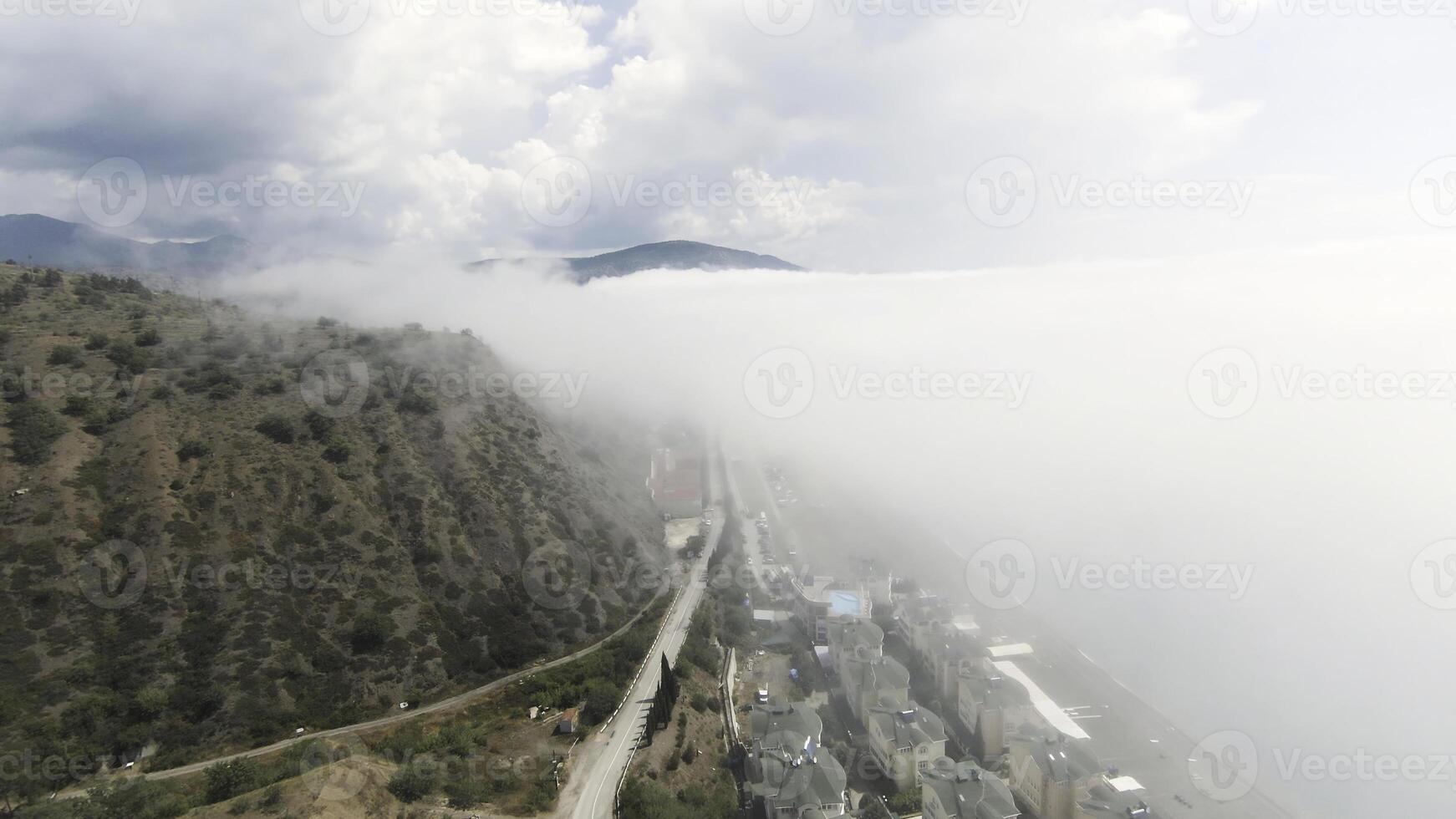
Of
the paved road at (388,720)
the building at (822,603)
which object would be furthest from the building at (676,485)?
the paved road at (388,720)

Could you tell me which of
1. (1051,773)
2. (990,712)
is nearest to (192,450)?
(990,712)

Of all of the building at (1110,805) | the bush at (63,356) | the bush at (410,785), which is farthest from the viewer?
the bush at (63,356)

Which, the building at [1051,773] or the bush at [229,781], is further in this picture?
the building at [1051,773]

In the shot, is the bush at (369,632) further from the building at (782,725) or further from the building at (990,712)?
the building at (990,712)

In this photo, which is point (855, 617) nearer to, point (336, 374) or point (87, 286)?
point (336, 374)

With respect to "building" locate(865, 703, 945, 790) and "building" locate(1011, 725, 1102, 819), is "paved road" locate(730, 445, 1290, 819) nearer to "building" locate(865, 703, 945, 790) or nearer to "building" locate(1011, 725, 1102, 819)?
"building" locate(1011, 725, 1102, 819)

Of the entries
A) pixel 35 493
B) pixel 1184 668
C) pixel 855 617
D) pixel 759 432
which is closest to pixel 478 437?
pixel 35 493
